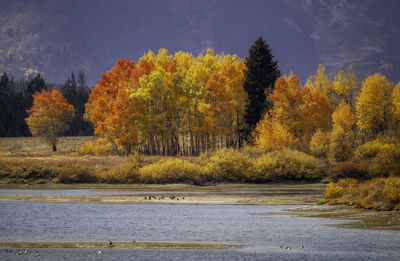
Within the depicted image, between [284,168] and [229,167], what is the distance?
5.30 m

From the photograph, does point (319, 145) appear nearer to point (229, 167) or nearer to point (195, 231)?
point (229, 167)

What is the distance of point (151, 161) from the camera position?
210 ft

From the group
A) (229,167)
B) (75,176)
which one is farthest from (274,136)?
(75,176)

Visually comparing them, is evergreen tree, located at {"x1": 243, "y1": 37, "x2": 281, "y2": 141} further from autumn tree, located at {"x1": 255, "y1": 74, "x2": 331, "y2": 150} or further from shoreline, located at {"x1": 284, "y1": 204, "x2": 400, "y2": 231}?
shoreline, located at {"x1": 284, "y1": 204, "x2": 400, "y2": 231}

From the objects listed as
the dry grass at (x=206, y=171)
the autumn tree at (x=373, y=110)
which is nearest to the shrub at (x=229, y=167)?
the dry grass at (x=206, y=171)

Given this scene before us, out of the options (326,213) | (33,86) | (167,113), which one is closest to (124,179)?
(167,113)

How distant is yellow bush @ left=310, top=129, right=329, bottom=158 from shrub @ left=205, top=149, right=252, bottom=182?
482 inches

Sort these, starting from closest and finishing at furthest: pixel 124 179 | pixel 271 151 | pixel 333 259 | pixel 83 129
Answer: pixel 333 259 → pixel 124 179 → pixel 271 151 → pixel 83 129

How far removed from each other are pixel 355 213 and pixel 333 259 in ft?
33.5

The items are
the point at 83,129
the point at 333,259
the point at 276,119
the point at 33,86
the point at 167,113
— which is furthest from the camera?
the point at 33,86

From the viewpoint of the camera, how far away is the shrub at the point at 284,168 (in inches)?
2201

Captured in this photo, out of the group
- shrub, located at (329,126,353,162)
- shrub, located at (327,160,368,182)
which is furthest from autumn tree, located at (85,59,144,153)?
shrub, located at (327,160,368,182)

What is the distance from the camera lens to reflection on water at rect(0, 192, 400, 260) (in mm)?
20830

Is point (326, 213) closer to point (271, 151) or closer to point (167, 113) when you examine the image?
point (271, 151)
